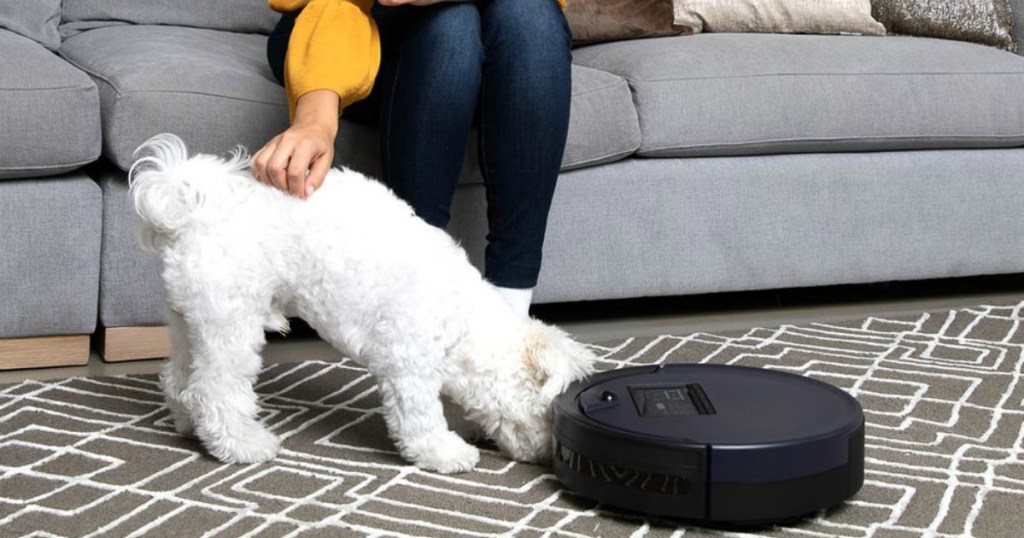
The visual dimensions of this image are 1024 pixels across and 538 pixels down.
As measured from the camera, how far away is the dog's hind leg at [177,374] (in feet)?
5.59

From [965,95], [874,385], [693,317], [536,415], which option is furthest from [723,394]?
[965,95]

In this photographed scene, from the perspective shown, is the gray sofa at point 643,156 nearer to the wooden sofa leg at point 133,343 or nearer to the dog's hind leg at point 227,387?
the wooden sofa leg at point 133,343

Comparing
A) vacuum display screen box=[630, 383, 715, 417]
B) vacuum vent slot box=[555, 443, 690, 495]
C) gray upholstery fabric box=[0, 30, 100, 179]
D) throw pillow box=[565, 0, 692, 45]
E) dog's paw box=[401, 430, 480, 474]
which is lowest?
dog's paw box=[401, 430, 480, 474]

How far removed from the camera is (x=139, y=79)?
208cm

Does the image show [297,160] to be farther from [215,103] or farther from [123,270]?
[123,270]

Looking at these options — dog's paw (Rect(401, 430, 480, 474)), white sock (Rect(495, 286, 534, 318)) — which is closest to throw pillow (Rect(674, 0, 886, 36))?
white sock (Rect(495, 286, 534, 318))

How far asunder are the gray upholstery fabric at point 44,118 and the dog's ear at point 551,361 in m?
0.86

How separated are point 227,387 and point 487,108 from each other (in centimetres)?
60

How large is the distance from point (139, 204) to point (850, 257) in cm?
156

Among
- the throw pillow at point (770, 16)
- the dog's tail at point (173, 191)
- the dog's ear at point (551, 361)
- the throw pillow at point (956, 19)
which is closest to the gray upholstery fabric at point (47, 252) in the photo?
the dog's tail at point (173, 191)

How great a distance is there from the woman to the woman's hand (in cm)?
8

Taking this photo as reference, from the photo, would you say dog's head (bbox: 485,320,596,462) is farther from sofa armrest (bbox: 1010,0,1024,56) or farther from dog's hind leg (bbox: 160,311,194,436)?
sofa armrest (bbox: 1010,0,1024,56)

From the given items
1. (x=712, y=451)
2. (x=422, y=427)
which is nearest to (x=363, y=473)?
(x=422, y=427)

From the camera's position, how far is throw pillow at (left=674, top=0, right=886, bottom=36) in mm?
2975
